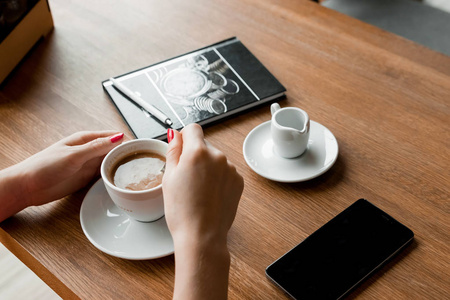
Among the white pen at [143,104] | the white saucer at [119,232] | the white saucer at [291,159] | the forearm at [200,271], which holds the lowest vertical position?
the white saucer at [291,159]

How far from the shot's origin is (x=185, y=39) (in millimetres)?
1236

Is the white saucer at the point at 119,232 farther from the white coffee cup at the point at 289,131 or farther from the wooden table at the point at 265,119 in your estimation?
the white coffee cup at the point at 289,131

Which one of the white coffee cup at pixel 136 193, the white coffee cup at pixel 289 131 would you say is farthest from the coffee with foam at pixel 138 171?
the white coffee cup at pixel 289 131

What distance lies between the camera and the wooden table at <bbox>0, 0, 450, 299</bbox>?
2.50 ft

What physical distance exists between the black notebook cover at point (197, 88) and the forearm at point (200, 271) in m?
0.34

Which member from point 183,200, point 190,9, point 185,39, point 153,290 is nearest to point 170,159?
point 183,200

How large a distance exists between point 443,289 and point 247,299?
286mm

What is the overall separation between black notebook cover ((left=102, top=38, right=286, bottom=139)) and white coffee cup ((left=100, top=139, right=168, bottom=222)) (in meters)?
0.13

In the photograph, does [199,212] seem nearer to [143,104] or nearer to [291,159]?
[291,159]

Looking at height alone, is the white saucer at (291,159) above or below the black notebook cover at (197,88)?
below

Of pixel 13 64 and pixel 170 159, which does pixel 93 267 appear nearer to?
pixel 170 159

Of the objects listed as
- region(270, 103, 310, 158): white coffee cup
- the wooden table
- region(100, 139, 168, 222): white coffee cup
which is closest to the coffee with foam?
region(100, 139, 168, 222): white coffee cup

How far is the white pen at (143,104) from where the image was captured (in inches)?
39.1

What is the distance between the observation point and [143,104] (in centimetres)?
103
